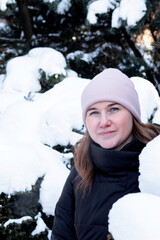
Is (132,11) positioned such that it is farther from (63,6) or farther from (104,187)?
(104,187)

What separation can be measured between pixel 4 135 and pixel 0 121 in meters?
0.37

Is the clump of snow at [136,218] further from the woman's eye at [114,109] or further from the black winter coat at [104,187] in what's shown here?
the woman's eye at [114,109]

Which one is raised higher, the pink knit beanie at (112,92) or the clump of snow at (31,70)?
the clump of snow at (31,70)

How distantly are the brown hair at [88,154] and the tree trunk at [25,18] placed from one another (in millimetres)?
4185

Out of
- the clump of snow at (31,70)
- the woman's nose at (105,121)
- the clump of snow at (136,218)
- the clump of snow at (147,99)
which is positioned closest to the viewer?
the clump of snow at (136,218)

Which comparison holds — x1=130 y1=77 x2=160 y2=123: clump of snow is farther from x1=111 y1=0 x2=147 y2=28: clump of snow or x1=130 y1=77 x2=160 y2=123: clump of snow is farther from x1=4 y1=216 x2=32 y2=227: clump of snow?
x1=4 y1=216 x2=32 y2=227: clump of snow

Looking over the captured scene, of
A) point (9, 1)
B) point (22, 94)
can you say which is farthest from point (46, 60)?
point (9, 1)

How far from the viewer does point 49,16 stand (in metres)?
5.31

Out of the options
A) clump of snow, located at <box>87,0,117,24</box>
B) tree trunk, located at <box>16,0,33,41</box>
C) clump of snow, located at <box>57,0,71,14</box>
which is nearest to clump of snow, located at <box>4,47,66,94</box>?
clump of snow, located at <box>57,0,71,14</box>

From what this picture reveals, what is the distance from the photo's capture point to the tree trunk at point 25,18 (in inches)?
194

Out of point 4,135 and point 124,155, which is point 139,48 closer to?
point 4,135

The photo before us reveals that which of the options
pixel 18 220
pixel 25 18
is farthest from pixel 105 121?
pixel 25 18

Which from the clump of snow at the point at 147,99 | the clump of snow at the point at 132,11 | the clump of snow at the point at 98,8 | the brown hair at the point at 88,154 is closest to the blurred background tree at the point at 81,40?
the clump of snow at the point at 98,8

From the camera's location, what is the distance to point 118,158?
1.28 m
